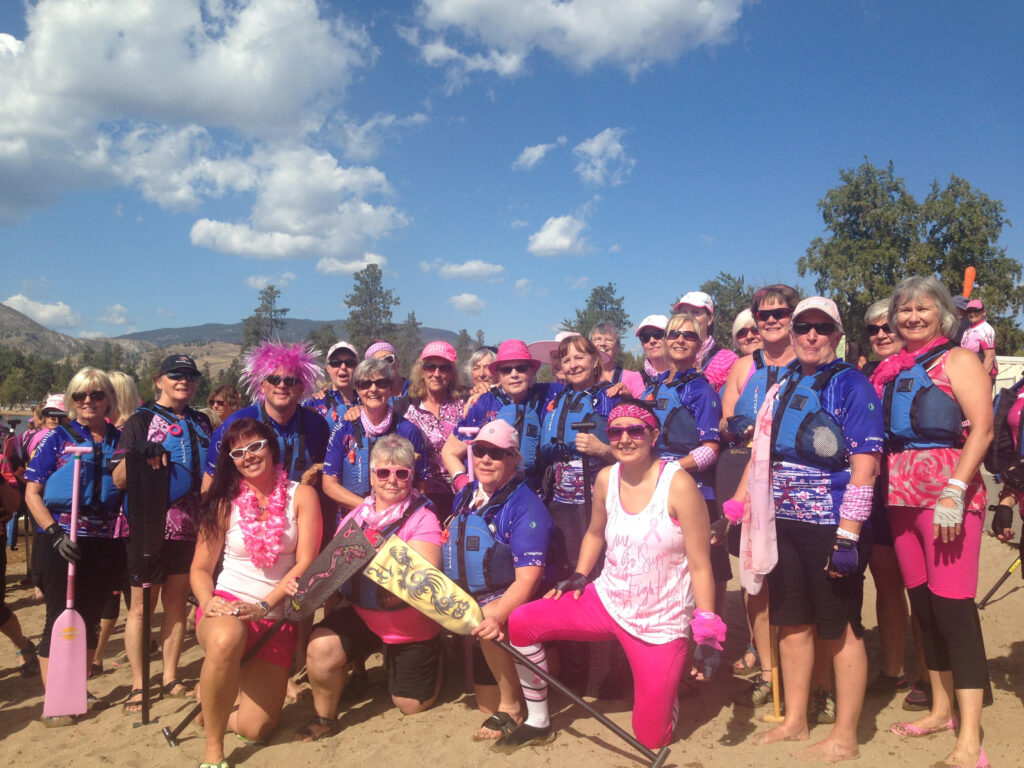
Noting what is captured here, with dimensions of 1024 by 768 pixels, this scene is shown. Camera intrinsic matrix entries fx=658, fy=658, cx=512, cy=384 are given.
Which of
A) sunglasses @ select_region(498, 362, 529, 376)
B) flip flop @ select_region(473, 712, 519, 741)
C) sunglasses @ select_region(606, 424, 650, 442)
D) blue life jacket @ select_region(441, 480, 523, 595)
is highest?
sunglasses @ select_region(498, 362, 529, 376)

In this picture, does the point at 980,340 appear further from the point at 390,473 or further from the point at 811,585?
the point at 390,473

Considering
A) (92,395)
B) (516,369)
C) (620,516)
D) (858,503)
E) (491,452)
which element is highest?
(516,369)

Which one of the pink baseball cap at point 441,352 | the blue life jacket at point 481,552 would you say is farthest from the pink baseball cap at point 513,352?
the blue life jacket at point 481,552

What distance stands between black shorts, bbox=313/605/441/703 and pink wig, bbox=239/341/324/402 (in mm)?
1626

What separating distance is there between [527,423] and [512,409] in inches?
5.7

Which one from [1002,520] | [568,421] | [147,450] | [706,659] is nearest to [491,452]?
[568,421]

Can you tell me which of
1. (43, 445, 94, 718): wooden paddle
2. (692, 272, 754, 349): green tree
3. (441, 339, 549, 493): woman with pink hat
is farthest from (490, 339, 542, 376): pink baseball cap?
(692, 272, 754, 349): green tree

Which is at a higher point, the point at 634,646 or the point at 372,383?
the point at 372,383

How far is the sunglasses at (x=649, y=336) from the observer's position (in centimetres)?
493

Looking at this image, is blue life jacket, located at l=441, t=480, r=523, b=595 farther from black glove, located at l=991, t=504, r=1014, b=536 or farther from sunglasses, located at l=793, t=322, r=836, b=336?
black glove, located at l=991, t=504, r=1014, b=536

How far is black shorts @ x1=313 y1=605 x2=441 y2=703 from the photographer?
402 cm

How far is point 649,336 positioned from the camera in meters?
4.98

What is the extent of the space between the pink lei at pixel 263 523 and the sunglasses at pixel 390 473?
0.55 metres

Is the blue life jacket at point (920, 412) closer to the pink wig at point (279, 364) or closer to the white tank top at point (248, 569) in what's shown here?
the white tank top at point (248, 569)
